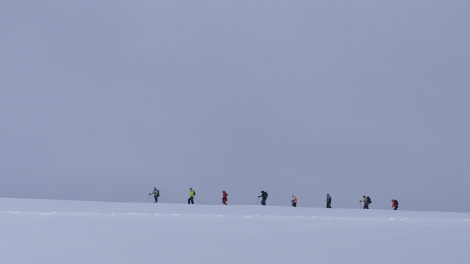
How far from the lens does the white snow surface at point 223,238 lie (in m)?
13.9

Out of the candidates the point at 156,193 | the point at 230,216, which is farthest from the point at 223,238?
the point at 156,193

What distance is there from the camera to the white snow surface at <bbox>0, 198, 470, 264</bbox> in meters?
13.9

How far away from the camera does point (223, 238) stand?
14.6 meters

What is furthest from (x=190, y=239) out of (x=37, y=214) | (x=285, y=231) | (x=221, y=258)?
(x=37, y=214)

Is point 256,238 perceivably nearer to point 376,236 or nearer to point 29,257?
point 376,236

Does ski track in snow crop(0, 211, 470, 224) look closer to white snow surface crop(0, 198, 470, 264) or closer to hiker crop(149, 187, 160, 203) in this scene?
white snow surface crop(0, 198, 470, 264)

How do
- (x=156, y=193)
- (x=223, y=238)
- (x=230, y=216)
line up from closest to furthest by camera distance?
(x=223, y=238), (x=230, y=216), (x=156, y=193)

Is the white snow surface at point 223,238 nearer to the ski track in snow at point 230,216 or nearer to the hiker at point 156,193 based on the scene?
the ski track in snow at point 230,216

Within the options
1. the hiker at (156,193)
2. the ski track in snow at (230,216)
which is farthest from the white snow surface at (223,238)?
the hiker at (156,193)

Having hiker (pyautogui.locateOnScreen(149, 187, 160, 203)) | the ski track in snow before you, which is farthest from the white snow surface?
hiker (pyautogui.locateOnScreen(149, 187, 160, 203))

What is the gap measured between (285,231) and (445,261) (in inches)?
170

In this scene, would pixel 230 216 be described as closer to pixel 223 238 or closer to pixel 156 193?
pixel 223 238

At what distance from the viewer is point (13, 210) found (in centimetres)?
1617

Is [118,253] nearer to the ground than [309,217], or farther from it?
nearer to the ground
